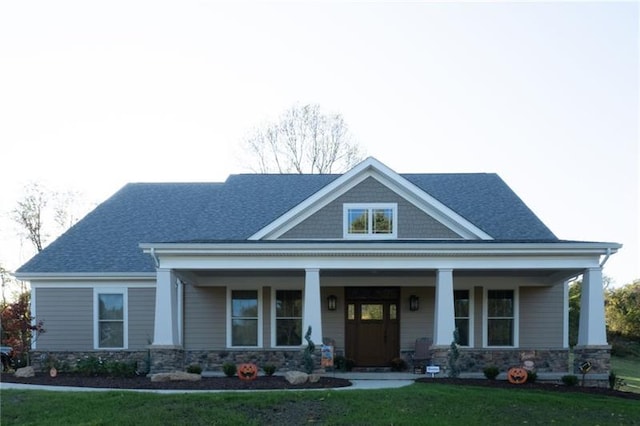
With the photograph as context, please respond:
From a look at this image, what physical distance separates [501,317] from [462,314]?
3.58ft

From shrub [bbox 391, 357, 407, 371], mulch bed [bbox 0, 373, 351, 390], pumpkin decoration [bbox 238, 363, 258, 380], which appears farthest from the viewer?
shrub [bbox 391, 357, 407, 371]

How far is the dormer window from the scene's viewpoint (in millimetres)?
18797

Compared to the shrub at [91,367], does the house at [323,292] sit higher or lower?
higher

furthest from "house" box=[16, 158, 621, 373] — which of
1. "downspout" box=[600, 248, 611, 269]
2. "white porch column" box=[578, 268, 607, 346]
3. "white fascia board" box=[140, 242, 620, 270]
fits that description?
"white fascia board" box=[140, 242, 620, 270]

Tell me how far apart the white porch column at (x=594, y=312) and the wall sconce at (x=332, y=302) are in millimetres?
6604

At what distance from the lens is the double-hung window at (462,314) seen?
64.6 ft

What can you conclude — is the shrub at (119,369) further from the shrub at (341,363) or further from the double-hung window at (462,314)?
the double-hung window at (462,314)

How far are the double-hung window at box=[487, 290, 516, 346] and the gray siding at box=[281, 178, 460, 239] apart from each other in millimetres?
2711

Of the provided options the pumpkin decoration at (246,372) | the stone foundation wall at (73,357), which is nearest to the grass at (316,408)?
the pumpkin decoration at (246,372)

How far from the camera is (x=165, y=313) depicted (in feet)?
53.9

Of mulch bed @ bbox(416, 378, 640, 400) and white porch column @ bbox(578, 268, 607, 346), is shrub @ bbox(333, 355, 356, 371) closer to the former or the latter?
mulch bed @ bbox(416, 378, 640, 400)

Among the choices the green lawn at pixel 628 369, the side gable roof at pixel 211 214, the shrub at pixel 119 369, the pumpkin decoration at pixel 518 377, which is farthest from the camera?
the green lawn at pixel 628 369

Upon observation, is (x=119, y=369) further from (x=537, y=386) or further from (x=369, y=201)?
(x=537, y=386)

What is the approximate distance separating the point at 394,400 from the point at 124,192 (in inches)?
590
